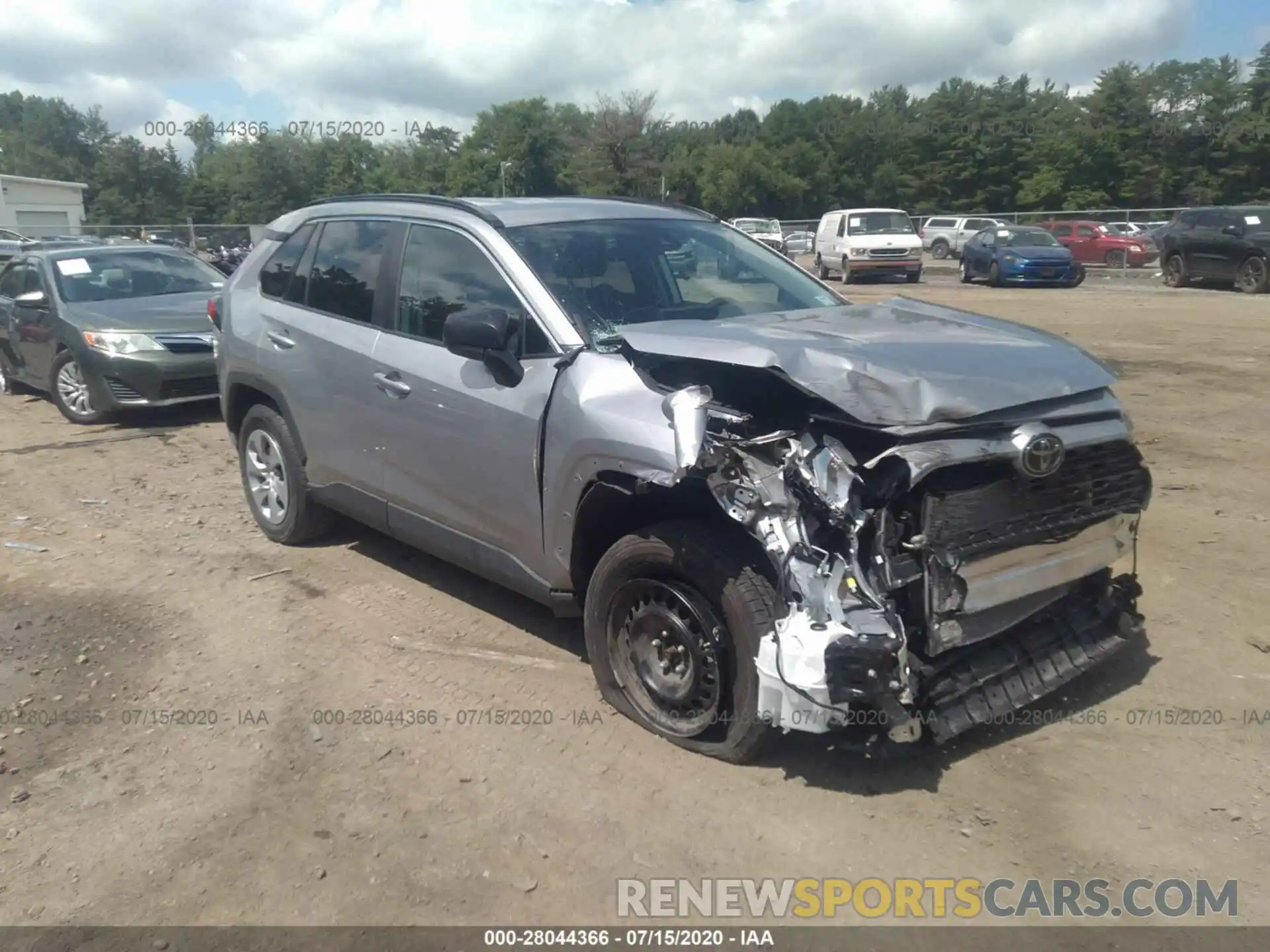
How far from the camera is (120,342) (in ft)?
31.3

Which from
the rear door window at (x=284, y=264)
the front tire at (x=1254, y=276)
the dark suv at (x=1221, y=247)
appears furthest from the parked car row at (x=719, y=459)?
the dark suv at (x=1221, y=247)

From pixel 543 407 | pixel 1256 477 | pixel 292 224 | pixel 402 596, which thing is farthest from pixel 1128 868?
pixel 292 224

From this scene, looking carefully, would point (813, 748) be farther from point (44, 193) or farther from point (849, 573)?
point (44, 193)

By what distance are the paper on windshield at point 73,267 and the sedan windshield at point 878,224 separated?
21913mm

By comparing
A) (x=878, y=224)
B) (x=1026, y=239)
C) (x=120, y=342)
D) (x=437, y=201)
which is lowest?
(x=120, y=342)

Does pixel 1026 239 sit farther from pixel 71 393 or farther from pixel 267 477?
pixel 267 477

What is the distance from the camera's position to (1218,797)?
3.51 m

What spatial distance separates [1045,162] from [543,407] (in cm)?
6381

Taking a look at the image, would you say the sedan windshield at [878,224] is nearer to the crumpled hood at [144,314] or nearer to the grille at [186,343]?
the crumpled hood at [144,314]

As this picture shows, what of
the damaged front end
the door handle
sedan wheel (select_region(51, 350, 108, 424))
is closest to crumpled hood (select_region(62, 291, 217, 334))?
sedan wheel (select_region(51, 350, 108, 424))

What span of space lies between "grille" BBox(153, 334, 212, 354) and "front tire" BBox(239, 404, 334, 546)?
3.75 m

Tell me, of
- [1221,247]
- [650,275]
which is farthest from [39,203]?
[650,275]

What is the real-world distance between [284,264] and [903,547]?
4178 mm

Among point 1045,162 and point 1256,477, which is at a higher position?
point 1045,162
